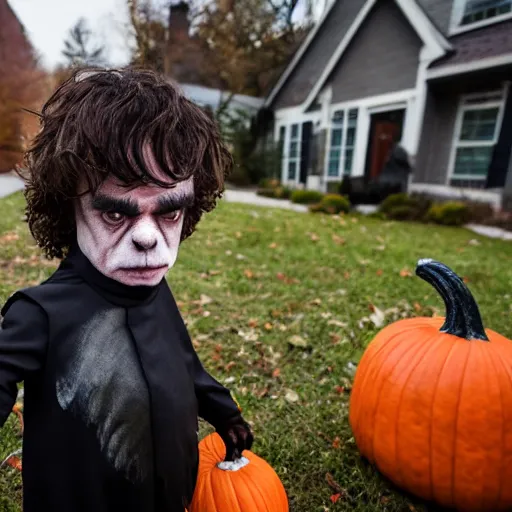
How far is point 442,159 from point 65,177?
11438mm

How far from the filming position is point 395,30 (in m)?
11.3

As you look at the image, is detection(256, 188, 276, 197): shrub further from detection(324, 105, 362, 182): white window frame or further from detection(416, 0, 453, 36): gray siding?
detection(416, 0, 453, 36): gray siding

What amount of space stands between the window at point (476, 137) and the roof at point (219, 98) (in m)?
11.1

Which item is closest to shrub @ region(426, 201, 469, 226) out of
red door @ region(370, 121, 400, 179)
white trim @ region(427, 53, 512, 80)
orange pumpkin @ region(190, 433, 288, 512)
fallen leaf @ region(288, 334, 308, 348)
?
white trim @ region(427, 53, 512, 80)

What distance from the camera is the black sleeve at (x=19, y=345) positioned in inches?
38.0

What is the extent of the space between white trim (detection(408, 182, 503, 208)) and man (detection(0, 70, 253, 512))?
9.89 m

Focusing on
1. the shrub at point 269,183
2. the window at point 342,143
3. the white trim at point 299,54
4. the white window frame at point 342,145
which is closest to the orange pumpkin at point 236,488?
the white window frame at point 342,145

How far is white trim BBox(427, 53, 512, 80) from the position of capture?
888cm

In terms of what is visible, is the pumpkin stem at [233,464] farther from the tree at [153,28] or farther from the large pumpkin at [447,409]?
the tree at [153,28]

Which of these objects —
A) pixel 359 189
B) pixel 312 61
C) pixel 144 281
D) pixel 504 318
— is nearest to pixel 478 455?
pixel 144 281

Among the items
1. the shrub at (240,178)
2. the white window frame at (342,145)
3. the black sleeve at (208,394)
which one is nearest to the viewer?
the black sleeve at (208,394)

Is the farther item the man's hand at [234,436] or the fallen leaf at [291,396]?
the fallen leaf at [291,396]

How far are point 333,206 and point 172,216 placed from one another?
921cm

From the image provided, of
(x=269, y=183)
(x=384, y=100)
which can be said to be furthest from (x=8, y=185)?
(x=384, y=100)
